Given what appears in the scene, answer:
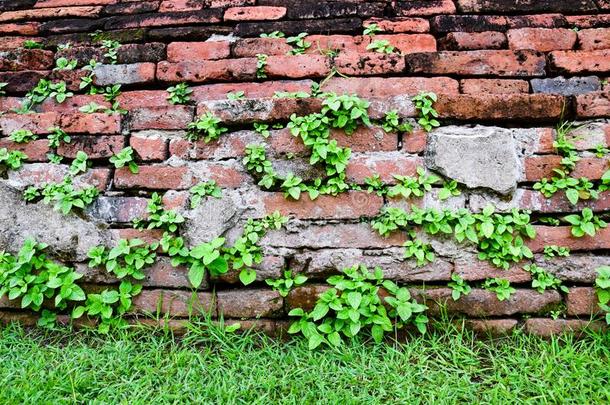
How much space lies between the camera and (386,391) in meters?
1.44

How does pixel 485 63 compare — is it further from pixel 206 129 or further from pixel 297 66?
pixel 206 129

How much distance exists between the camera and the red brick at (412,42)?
177cm

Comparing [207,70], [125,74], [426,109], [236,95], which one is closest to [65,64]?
[125,74]

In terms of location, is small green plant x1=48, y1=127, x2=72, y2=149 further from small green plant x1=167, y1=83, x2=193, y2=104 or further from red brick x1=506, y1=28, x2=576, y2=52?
red brick x1=506, y1=28, x2=576, y2=52

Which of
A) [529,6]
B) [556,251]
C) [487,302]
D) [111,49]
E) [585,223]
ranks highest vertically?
[529,6]

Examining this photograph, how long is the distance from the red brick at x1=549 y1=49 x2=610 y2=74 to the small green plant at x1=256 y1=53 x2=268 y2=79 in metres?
1.13

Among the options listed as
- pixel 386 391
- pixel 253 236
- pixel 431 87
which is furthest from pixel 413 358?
pixel 431 87

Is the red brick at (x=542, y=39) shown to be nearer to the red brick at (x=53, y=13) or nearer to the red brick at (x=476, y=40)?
the red brick at (x=476, y=40)

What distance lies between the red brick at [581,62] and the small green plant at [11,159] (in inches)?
85.2

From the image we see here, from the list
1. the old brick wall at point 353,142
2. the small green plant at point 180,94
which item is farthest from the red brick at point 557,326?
the small green plant at point 180,94

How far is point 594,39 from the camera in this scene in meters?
1.73

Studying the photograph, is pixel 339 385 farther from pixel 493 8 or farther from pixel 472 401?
pixel 493 8

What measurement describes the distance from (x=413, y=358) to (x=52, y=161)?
5.31 feet

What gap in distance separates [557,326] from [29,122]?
2.25m
